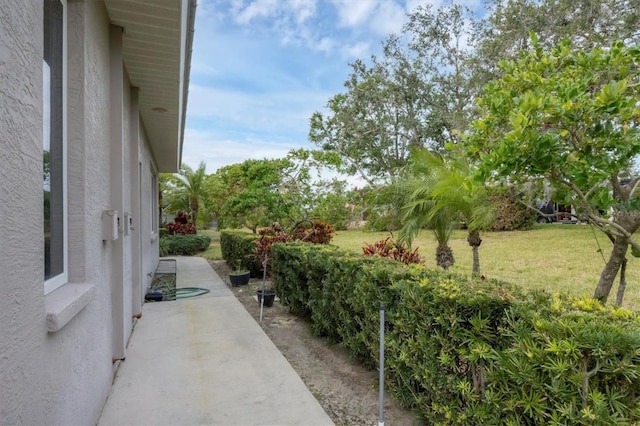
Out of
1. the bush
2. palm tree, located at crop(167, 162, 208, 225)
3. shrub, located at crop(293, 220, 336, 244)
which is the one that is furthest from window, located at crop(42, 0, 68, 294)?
palm tree, located at crop(167, 162, 208, 225)

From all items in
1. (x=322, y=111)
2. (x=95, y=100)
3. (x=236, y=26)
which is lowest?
(x=95, y=100)

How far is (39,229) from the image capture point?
6.21 ft

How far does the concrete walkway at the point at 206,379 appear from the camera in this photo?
3.21m

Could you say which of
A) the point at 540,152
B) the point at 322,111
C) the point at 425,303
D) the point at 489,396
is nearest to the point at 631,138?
the point at 540,152

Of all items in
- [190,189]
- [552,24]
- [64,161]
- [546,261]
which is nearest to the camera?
[64,161]

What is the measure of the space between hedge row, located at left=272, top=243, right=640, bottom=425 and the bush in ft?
47.2

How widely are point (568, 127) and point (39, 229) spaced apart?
351cm

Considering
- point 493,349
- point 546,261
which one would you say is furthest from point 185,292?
point 546,261

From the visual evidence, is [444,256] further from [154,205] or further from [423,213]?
[154,205]

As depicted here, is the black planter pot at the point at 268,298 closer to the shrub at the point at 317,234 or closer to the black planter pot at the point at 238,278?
the black planter pot at the point at 238,278

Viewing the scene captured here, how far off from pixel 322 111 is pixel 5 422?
23.6 metres

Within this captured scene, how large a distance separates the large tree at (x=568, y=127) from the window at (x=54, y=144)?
3.09m

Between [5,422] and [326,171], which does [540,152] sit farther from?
[326,171]

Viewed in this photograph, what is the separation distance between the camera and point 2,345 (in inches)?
57.0
